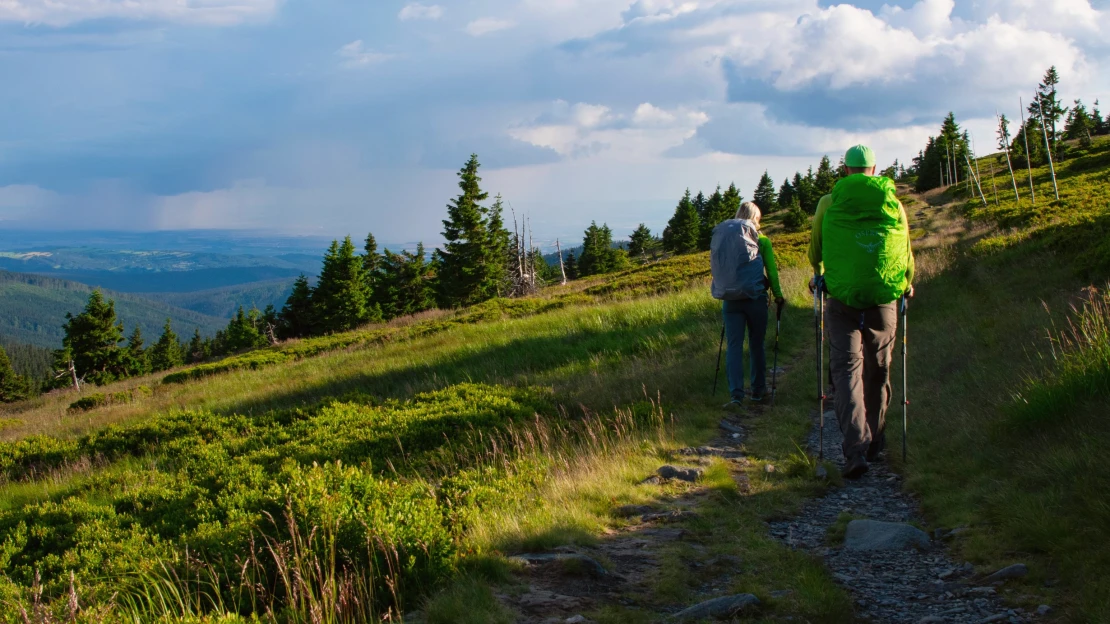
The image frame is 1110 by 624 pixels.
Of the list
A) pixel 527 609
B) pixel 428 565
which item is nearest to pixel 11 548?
pixel 428 565

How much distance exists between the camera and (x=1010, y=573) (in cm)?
349

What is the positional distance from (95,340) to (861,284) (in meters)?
61.8

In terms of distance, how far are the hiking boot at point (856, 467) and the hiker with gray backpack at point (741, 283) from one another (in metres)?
2.52

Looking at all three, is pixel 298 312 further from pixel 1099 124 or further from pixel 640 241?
pixel 1099 124

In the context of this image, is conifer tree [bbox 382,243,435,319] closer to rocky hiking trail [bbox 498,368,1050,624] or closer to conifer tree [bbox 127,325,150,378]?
conifer tree [bbox 127,325,150,378]

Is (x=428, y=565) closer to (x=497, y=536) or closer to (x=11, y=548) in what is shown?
(x=497, y=536)

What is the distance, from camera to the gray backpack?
804cm

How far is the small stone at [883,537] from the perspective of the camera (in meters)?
4.16

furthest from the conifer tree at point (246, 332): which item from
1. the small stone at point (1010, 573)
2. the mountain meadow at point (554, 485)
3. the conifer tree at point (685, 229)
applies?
the small stone at point (1010, 573)

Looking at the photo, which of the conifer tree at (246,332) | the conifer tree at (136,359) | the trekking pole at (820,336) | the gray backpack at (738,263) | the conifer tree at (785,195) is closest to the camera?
the trekking pole at (820,336)

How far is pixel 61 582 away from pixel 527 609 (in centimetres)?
308

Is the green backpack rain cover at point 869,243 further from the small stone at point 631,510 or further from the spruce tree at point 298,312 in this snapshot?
the spruce tree at point 298,312

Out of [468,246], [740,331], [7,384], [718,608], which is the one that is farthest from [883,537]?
[7,384]

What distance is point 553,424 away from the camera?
843cm
